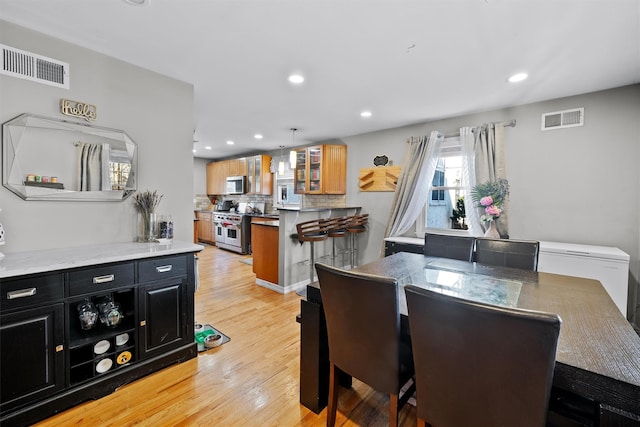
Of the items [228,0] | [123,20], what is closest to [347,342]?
[228,0]

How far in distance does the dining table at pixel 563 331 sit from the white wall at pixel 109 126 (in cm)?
184

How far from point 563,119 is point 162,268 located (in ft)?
14.2

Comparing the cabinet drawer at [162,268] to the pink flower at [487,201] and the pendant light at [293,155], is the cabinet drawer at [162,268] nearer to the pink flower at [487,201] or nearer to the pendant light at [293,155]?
the pendant light at [293,155]

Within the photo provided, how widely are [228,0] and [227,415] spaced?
2.51 m

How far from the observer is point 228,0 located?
1595 millimetres

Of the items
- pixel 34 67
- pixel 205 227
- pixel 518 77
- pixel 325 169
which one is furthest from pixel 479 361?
pixel 205 227

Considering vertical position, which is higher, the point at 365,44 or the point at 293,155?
the point at 365,44

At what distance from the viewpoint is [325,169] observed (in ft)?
16.1

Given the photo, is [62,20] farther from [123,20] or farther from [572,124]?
[572,124]

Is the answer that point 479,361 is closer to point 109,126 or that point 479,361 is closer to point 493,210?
point 493,210

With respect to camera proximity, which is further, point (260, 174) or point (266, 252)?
point (260, 174)

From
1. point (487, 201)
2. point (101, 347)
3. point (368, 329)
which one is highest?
point (487, 201)

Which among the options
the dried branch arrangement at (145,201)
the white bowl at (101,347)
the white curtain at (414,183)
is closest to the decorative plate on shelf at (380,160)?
the white curtain at (414,183)

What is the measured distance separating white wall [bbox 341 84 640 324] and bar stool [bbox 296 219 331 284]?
2.38m
